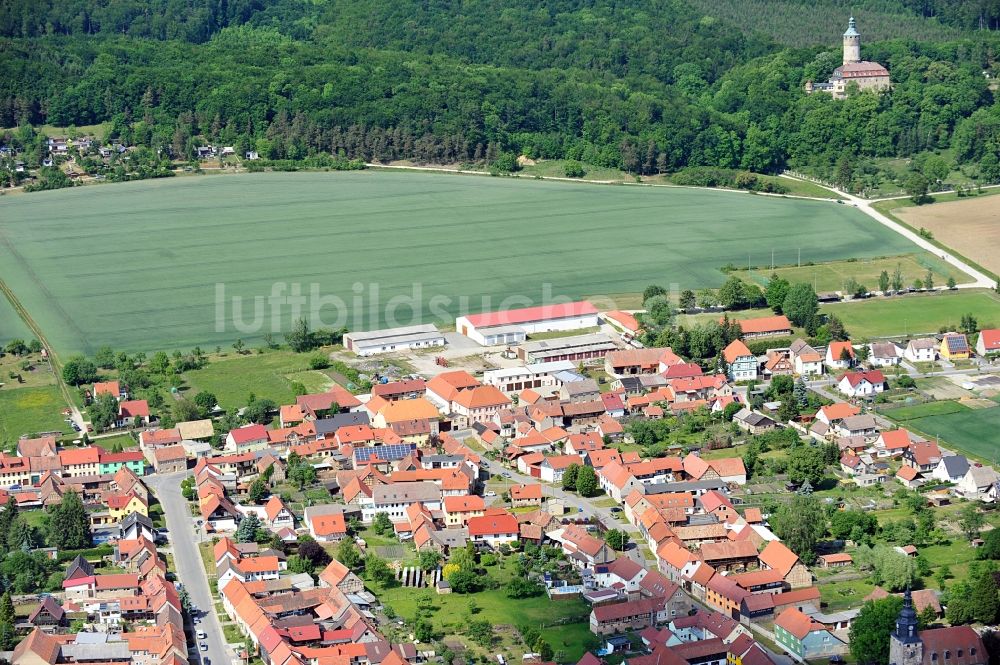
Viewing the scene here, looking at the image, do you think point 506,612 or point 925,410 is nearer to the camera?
point 506,612

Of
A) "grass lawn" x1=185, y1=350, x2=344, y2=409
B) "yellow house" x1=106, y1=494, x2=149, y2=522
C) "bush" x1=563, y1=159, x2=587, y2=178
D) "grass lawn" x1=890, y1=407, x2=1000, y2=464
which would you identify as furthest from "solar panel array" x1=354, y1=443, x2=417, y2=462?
"bush" x1=563, y1=159, x2=587, y2=178

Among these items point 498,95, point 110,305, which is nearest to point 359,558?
point 110,305

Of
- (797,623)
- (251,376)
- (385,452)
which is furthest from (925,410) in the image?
(251,376)

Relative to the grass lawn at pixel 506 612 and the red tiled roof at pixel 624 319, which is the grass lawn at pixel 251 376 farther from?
the grass lawn at pixel 506 612

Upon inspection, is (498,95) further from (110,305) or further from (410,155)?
(110,305)

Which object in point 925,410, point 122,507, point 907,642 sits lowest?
point 925,410

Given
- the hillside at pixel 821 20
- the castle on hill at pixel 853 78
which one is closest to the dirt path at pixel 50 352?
the castle on hill at pixel 853 78

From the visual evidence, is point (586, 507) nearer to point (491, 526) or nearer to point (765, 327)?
point (491, 526)
